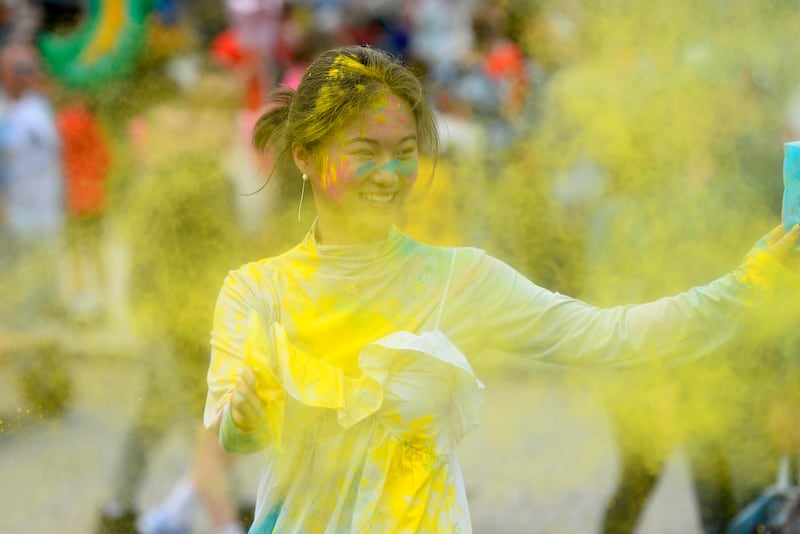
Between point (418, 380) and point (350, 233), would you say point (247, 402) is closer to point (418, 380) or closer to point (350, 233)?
point (418, 380)

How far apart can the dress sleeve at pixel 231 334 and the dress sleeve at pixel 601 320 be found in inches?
15.1

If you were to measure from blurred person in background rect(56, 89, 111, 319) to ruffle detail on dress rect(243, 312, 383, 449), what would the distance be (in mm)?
3548

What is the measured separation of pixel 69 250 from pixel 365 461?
454 cm

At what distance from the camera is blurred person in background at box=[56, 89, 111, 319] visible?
5766mm

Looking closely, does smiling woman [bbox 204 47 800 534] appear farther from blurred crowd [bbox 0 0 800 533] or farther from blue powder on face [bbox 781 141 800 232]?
blurred crowd [bbox 0 0 800 533]

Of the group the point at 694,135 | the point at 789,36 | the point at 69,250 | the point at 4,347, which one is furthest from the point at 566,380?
the point at 69,250

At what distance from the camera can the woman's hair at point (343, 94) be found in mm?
2377

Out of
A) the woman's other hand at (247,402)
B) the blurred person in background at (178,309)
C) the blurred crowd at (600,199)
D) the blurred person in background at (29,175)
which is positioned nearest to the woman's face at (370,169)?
the woman's other hand at (247,402)

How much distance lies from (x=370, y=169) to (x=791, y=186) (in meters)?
0.74

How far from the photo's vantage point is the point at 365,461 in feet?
7.55

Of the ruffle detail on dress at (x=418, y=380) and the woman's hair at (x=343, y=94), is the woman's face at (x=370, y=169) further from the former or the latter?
the ruffle detail on dress at (x=418, y=380)

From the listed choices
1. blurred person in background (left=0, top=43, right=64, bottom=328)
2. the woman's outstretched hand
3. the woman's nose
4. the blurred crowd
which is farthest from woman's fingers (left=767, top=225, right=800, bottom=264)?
blurred person in background (left=0, top=43, right=64, bottom=328)

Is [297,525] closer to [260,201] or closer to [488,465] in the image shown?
[260,201]

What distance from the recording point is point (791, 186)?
2.26 metres
